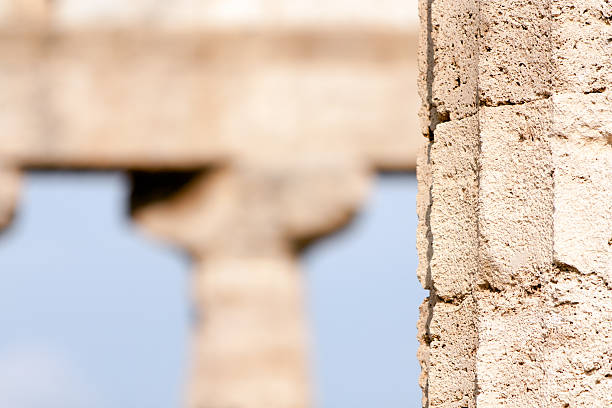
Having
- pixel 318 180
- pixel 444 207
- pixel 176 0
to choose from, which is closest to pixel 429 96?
pixel 444 207

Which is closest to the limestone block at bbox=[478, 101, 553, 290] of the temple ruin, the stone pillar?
the stone pillar

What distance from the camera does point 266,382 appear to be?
9.69 m

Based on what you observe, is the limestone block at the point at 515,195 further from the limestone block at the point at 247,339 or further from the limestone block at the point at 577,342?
the limestone block at the point at 247,339

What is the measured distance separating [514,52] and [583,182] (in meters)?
0.33

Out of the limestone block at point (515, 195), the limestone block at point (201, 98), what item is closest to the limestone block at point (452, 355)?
the limestone block at point (515, 195)

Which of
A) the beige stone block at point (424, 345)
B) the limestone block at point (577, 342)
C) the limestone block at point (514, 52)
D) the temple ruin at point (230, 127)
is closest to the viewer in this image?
the limestone block at point (577, 342)

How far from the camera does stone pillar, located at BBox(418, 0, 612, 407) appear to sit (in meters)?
3.00

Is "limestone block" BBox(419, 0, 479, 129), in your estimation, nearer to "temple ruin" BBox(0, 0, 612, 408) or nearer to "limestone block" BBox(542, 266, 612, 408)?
"limestone block" BBox(542, 266, 612, 408)

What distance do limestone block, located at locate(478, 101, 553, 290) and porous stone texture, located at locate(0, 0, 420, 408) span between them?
261 inches

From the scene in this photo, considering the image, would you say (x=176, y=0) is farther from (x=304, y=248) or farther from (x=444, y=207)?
(x=444, y=207)

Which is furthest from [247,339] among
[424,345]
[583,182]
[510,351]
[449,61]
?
[583,182]

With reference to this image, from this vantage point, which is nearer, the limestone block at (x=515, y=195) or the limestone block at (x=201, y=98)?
the limestone block at (x=515, y=195)

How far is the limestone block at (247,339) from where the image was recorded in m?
9.66

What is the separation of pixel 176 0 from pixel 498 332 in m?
7.53
